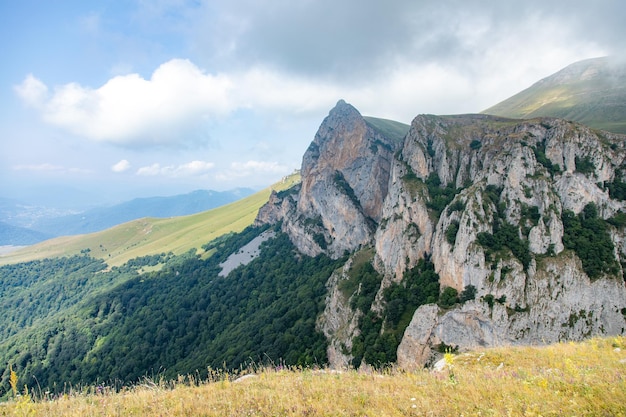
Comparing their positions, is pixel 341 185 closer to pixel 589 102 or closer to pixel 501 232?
pixel 501 232

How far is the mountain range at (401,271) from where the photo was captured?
143 feet

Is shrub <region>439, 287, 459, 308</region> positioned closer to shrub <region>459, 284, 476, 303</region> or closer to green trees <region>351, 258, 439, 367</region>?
shrub <region>459, 284, 476, 303</region>

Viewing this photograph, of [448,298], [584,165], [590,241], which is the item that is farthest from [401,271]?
[584,165]

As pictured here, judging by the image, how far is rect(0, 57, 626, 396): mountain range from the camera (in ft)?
143

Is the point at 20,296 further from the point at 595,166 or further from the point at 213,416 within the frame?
the point at 595,166

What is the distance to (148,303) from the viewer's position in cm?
13350

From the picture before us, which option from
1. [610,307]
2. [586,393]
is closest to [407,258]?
[610,307]

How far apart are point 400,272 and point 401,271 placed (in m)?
0.28

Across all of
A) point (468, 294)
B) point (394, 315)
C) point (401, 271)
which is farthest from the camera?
point (401, 271)

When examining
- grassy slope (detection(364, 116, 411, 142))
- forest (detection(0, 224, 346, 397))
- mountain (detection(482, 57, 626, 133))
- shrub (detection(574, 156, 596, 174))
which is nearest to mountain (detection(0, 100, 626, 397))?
shrub (detection(574, 156, 596, 174))

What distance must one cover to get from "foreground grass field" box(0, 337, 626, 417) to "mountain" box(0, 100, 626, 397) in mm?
1366

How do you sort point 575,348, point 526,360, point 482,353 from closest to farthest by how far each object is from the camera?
point 526,360
point 575,348
point 482,353

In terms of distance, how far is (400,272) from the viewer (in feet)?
199

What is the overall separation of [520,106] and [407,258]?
19232 cm
